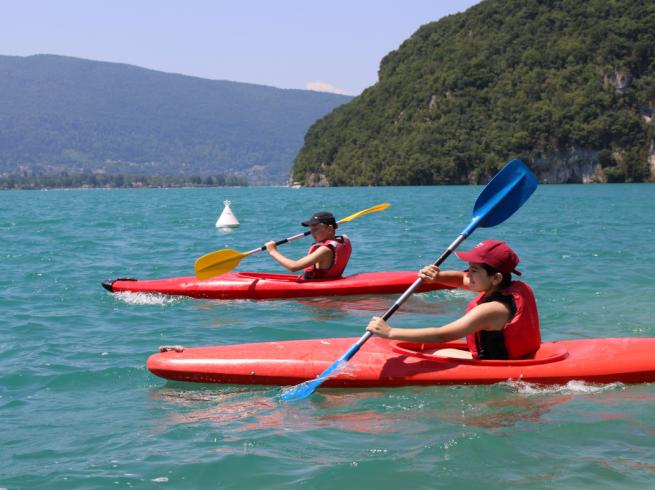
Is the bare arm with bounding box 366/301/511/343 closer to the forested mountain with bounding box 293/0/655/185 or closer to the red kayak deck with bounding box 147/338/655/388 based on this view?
the red kayak deck with bounding box 147/338/655/388

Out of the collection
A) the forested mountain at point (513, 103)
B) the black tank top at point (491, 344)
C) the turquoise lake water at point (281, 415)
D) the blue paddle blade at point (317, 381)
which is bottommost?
the turquoise lake water at point (281, 415)

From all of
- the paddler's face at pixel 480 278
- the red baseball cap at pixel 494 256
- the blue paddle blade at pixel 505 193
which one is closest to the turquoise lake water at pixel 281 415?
the paddler's face at pixel 480 278

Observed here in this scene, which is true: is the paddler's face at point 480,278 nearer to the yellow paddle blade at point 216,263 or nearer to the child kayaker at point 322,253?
the child kayaker at point 322,253

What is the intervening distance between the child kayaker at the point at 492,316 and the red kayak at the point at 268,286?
4.41 meters

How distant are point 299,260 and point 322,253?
1.44ft

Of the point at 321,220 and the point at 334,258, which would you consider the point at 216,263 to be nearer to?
the point at 334,258

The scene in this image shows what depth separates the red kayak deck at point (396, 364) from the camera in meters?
6.16

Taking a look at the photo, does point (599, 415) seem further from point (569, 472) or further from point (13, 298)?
point (13, 298)

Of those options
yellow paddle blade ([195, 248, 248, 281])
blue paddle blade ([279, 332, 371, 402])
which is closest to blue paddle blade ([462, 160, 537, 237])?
blue paddle blade ([279, 332, 371, 402])

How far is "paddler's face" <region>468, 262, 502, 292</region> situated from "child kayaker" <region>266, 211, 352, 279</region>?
4232 millimetres

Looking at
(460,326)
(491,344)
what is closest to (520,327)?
(491,344)

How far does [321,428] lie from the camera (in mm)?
5516

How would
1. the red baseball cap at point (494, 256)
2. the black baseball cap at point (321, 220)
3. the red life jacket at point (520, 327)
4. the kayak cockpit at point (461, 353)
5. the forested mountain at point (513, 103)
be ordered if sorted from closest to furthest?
the red baseball cap at point (494, 256) < the red life jacket at point (520, 327) < the kayak cockpit at point (461, 353) < the black baseball cap at point (321, 220) < the forested mountain at point (513, 103)

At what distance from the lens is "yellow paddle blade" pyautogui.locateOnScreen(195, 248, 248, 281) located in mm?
10977
